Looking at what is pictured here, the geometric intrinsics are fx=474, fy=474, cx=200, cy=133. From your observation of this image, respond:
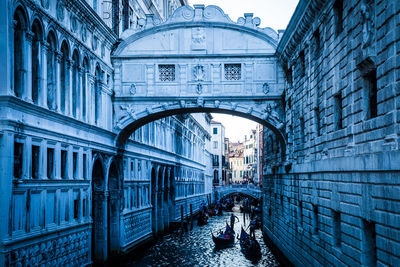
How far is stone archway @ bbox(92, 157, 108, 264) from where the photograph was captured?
16469 millimetres

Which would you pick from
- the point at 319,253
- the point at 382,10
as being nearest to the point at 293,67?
the point at 319,253

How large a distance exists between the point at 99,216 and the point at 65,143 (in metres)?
4.70

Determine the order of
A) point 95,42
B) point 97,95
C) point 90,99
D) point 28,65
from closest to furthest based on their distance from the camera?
point 28,65 → point 90,99 → point 95,42 → point 97,95

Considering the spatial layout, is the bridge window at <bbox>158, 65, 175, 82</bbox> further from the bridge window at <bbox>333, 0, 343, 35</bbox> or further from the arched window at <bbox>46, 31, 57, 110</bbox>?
the bridge window at <bbox>333, 0, 343, 35</bbox>

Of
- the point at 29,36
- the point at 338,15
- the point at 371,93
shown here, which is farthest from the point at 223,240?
the point at 371,93

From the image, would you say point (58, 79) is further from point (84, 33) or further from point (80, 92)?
point (84, 33)

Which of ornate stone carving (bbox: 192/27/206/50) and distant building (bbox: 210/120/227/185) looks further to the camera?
distant building (bbox: 210/120/227/185)

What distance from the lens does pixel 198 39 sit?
1716cm

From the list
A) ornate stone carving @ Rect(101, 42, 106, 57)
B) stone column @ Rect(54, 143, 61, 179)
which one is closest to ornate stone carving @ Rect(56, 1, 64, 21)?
stone column @ Rect(54, 143, 61, 179)

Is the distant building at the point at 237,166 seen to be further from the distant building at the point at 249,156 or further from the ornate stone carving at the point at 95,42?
the ornate stone carving at the point at 95,42

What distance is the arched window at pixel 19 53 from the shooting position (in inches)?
404

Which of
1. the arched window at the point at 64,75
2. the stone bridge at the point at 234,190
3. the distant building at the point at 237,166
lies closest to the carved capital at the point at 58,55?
the arched window at the point at 64,75

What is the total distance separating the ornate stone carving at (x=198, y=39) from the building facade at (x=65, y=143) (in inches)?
116

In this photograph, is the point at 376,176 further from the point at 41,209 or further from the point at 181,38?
the point at 181,38
